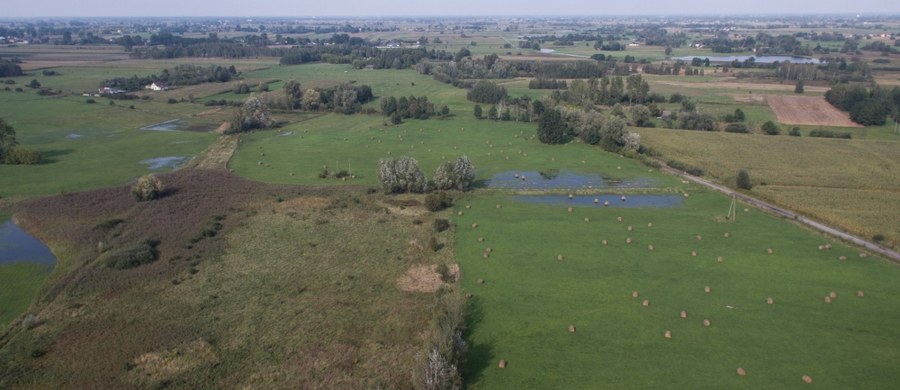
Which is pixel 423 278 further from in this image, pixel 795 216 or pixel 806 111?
pixel 806 111

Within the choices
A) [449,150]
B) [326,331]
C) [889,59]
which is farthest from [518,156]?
[889,59]

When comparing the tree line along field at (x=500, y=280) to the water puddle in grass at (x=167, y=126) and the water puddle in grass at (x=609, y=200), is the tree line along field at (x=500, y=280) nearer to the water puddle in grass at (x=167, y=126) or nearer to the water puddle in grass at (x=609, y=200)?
the water puddle in grass at (x=609, y=200)

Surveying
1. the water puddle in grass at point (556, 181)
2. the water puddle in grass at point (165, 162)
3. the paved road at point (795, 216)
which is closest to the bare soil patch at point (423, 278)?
the water puddle in grass at point (556, 181)

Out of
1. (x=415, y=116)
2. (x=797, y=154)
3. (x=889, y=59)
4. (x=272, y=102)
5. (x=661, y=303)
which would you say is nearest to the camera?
(x=661, y=303)

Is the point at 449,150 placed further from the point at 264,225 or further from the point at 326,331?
the point at 326,331

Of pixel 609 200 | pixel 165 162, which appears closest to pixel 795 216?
pixel 609 200

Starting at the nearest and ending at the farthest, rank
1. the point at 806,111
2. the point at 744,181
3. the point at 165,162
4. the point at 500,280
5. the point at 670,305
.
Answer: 1. the point at 670,305
2. the point at 500,280
3. the point at 744,181
4. the point at 165,162
5. the point at 806,111
